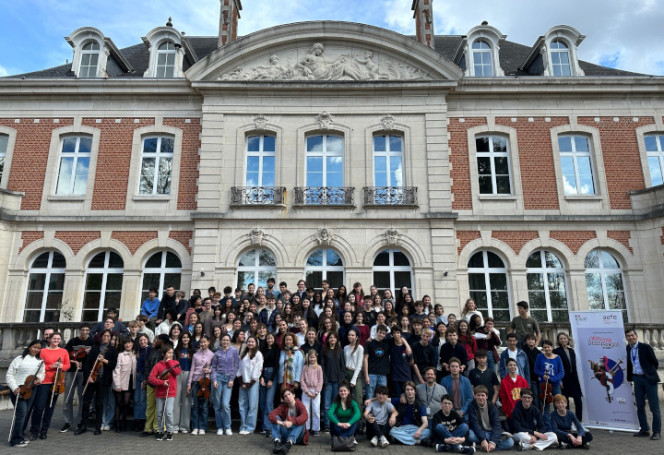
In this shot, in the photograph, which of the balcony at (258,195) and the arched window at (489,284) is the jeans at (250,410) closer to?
the balcony at (258,195)

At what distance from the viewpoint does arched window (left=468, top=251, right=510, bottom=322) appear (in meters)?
12.9

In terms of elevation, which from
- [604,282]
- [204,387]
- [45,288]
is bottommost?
[204,387]

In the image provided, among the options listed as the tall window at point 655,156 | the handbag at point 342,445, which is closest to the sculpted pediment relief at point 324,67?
the tall window at point 655,156

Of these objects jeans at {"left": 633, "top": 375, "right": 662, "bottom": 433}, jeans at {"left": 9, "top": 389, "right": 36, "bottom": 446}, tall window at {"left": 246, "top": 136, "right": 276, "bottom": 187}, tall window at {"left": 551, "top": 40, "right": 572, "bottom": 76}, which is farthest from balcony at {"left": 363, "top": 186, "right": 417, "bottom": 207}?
jeans at {"left": 9, "top": 389, "right": 36, "bottom": 446}

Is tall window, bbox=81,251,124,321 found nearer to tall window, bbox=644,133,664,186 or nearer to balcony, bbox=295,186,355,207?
balcony, bbox=295,186,355,207

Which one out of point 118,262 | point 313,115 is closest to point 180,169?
point 118,262

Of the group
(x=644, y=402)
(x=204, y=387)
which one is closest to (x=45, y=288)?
(x=204, y=387)

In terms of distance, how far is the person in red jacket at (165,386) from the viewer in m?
6.77

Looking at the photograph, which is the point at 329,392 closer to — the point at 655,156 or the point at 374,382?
the point at 374,382

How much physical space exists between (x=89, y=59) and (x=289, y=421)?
45.3 feet

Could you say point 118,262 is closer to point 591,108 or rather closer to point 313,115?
point 313,115

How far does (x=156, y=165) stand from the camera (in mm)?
13945

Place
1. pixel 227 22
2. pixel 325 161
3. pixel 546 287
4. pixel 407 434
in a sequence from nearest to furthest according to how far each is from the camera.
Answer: pixel 407 434 < pixel 546 287 < pixel 325 161 < pixel 227 22

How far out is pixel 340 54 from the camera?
14.2 meters
